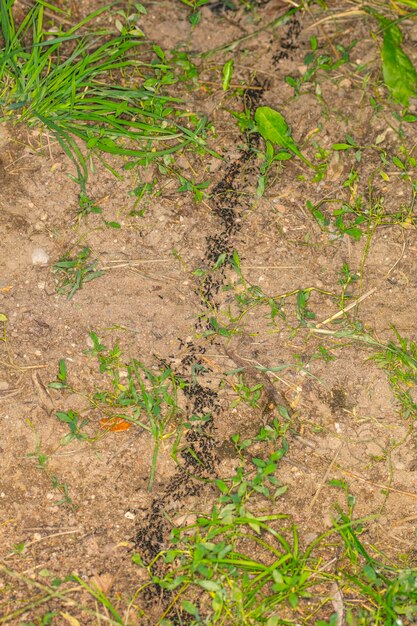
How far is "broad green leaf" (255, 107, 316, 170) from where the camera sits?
2928mm

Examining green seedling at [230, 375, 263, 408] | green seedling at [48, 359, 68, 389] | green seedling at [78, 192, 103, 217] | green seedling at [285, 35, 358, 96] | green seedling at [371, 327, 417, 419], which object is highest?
green seedling at [285, 35, 358, 96]

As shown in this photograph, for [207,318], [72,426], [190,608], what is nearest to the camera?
[190,608]

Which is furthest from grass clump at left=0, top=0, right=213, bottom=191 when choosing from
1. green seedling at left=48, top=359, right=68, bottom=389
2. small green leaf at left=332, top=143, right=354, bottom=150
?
green seedling at left=48, top=359, right=68, bottom=389

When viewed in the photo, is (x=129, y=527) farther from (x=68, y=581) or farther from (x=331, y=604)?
(x=331, y=604)

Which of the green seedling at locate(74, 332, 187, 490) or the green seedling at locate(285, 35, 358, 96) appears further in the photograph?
the green seedling at locate(285, 35, 358, 96)

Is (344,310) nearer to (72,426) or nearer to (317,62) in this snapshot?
(317,62)

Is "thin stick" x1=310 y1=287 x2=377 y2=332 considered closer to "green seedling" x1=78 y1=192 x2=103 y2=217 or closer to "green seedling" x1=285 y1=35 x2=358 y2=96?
"green seedling" x1=285 y1=35 x2=358 y2=96

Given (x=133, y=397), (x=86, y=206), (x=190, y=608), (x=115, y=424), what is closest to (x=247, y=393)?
(x=133, y=397)

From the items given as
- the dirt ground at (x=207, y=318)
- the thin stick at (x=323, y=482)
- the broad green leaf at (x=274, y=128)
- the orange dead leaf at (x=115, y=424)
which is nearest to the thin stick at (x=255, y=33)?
the dirt ground at (x=207, y=318)

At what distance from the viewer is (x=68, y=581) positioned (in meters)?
2.75

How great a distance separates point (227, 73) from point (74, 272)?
1232 mm

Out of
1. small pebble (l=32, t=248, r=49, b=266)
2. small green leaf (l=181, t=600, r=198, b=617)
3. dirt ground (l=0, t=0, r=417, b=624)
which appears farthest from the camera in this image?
small pebble (l=32, t=248, r=49, b=266)

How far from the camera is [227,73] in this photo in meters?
2.96

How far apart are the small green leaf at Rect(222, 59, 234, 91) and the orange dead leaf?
1698mm
